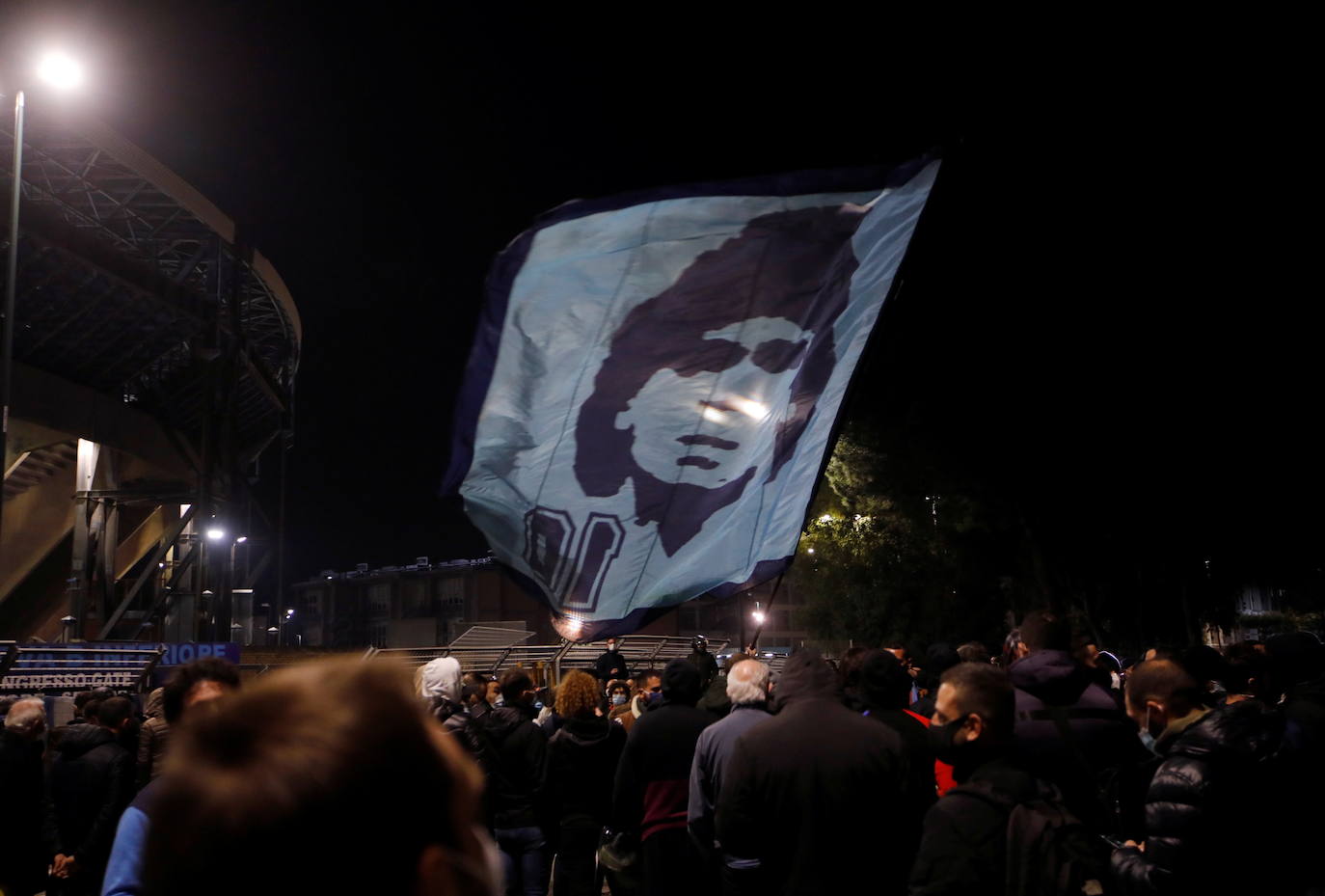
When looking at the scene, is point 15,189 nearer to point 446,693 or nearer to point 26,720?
point 26,720

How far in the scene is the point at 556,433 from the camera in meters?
7.78

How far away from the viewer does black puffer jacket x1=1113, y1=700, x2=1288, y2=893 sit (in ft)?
11.6

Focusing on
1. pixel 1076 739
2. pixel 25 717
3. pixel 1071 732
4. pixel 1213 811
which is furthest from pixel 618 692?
pixel 1213 811

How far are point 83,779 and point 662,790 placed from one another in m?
3.95

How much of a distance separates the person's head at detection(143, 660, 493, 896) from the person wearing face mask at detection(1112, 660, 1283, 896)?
3.12m

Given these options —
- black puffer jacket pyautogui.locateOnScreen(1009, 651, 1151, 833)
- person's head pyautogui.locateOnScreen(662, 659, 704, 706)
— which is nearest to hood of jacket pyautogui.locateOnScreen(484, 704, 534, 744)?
person's head pyautogui.locateOnScreen(662, 659, 704, 706)

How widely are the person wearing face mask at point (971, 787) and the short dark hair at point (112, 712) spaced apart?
6.19 metres

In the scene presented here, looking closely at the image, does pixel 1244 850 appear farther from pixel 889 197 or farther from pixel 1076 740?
pixel 889 197

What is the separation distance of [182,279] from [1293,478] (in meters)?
31.6

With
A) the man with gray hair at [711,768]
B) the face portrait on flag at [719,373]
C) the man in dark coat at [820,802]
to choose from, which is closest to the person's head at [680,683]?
the man with gray hair at [711,768]

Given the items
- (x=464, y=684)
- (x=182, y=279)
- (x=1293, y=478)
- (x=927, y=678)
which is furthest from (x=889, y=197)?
(x=182, y=279)

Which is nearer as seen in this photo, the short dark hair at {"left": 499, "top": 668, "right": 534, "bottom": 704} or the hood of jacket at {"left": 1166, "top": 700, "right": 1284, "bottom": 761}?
the hood of jacket at {"left": 1166, "top": 700, "right": 1284, "bottom": 761}

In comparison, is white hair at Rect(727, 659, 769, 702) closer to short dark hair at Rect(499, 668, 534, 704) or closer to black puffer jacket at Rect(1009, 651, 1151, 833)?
black puffer jacket at Rect(1009, 651, 1151, 833)

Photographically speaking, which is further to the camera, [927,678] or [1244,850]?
[927,678]
